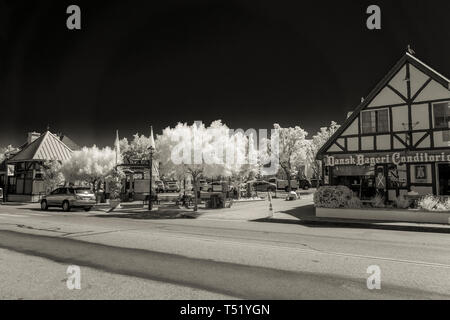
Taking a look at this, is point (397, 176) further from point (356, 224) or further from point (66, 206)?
point (66, 206)

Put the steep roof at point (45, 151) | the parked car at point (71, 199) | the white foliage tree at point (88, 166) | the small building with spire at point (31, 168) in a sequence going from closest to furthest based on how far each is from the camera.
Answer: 1. the parked car at point (71, 199)
2. the white foliage tree at point (88, 166)
3. the small building with spire at point (31, 168)
4. the steep roof at point (45, 151)

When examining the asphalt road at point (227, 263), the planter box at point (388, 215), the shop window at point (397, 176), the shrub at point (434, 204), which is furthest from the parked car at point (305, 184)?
the asphalt road at point (227, 263)

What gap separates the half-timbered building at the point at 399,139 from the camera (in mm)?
17953

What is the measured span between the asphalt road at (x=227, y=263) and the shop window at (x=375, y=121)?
8518 millimetres

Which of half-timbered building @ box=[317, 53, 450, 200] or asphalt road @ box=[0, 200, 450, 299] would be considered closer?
asphalt road @ box=[0, 200, 450, 299]

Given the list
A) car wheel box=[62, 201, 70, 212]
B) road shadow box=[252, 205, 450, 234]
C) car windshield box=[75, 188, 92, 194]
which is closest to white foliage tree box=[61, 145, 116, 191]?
car windshield box=[75, 188, 92, 194]

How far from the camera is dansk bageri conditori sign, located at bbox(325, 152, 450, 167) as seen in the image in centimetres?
1745

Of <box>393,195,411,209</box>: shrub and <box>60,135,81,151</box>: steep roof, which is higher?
<box>60,135,81,151</box>: steep roof

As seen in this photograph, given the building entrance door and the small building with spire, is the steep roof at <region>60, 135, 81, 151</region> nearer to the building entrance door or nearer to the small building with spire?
the small building with spire

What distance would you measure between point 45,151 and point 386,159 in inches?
1418

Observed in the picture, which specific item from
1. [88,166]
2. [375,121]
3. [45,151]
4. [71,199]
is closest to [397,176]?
[375,121]

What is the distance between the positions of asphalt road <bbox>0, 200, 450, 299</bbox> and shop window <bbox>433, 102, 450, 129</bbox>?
7.93m

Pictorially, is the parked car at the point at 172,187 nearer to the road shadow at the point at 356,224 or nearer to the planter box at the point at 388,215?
the road shadow at the point at 356,224

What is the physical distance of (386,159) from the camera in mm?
18828
